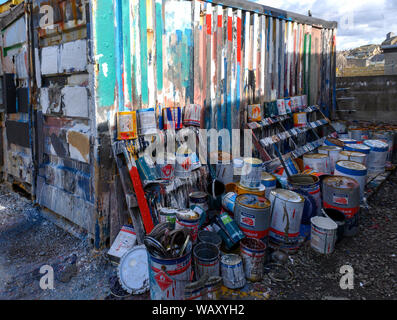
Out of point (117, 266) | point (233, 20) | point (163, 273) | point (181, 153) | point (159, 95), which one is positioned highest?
point (233, 20)

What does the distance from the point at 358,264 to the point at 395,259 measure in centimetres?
45

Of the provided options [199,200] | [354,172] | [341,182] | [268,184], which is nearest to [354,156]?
[354,172]

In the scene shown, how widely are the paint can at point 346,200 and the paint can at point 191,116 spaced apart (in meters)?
1.80

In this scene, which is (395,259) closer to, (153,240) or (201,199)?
(201,199)

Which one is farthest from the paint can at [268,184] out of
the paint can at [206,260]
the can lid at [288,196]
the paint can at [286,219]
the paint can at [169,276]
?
the paint can at [169,276]

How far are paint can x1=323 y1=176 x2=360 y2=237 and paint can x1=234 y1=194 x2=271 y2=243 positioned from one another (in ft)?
3.08

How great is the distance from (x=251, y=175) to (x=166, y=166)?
41.3 inches

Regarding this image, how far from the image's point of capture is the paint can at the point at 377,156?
229 inches

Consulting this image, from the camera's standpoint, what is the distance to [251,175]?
3.79 m

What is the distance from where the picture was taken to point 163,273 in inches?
96.3

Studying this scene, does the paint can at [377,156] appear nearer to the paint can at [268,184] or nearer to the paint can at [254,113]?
the paint can at [254,113]

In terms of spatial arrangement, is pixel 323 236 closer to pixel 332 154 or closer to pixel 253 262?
pixel 253 262

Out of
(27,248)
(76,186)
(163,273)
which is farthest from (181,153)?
(27,248)

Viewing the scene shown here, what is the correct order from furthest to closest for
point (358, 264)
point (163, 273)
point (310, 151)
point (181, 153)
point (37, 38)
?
point (310, 151) < point (37, 38) < point (181, 153) < point (358, 264) < point (163, 273)
